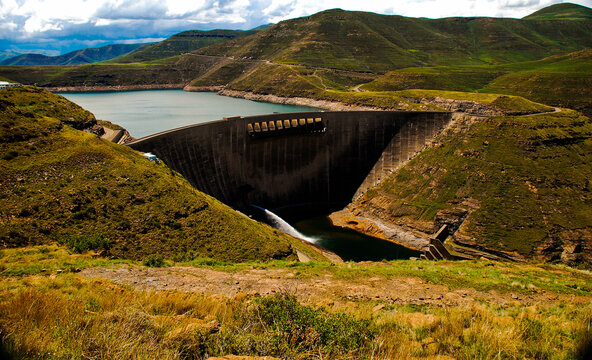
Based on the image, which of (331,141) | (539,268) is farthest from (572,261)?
(331,141)

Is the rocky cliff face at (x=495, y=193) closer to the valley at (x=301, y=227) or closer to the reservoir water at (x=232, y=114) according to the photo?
the valley at (x=301, y=227)

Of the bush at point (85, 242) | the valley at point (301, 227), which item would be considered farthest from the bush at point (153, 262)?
the bush at point (85, 242)

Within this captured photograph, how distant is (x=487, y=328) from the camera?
961 centimetres

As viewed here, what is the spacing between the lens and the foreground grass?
7559mm

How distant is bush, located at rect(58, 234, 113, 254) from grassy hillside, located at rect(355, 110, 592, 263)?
A: 29.4 m

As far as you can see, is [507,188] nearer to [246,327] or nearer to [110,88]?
[246,327]

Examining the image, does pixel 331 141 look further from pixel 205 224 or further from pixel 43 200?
pixel 43 200

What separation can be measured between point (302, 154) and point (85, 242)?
28204 millimetres

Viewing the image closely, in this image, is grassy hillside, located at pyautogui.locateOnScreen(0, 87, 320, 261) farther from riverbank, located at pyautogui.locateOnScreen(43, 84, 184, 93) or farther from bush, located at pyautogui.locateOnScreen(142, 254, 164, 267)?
riverbank, located at pyautogui.locateOnScreen(43, 84, 184, 93)

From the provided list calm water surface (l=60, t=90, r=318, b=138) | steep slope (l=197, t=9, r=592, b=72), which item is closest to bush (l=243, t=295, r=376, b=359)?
calm water surface (l=60, t=90, r=318, b=138)

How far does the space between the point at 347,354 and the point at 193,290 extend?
8.27 meters

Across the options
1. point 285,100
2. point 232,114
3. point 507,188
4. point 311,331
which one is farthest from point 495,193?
point 285,100

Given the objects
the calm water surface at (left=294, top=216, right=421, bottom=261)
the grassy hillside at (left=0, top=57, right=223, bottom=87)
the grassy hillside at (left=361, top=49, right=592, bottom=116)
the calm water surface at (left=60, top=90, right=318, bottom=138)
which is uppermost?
the grassy hillside at (left=0, top=57, right=223, bottom=87)

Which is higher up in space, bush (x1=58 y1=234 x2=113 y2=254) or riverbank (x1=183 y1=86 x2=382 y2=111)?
riverbank (x1=183 y1=86 x2=382 y2=111)
